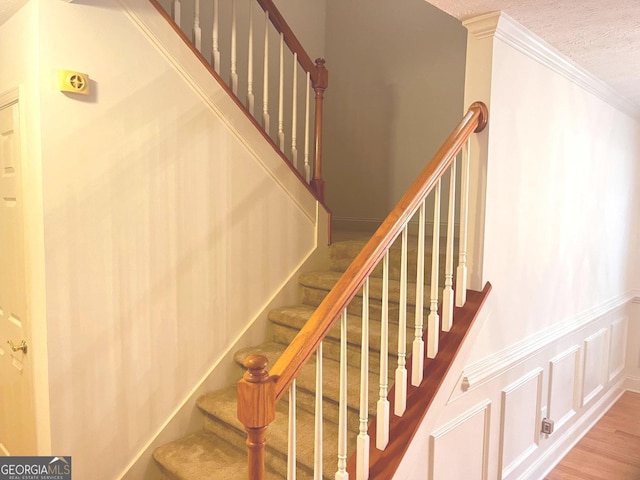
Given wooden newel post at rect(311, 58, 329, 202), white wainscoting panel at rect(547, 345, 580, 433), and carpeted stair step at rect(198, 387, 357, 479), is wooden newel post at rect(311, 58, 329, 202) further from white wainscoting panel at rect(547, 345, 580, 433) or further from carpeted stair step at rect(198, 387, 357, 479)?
white wainscoting panel at rect(547, 345, 580, 433)

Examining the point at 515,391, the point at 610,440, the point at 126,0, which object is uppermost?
the point at 126,0

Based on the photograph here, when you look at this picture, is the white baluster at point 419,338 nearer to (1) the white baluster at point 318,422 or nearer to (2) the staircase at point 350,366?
(2) the staircase at point 350,366

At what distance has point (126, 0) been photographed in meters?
2.05

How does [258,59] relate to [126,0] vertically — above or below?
above

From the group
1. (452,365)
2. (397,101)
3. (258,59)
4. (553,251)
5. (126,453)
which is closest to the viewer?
(452,365)

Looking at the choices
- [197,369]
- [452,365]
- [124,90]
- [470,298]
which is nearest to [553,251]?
[470,298]

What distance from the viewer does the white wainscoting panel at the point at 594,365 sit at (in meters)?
3.21

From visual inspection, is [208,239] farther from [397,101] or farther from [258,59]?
[397,101]

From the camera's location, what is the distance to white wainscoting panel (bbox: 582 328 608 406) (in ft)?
10.5

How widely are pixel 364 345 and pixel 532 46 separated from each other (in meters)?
1.63

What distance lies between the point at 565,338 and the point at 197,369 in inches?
85.6

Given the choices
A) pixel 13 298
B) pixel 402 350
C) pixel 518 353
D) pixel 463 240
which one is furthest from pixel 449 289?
pixel 13 298

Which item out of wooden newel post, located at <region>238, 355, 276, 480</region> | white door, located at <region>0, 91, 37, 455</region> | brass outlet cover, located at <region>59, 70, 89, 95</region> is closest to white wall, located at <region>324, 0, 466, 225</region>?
brass outlet cover, located at <region>59, 70, 89, 95</region>

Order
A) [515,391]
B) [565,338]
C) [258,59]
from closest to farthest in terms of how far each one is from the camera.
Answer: [515,391], [565,338], [258,59]
